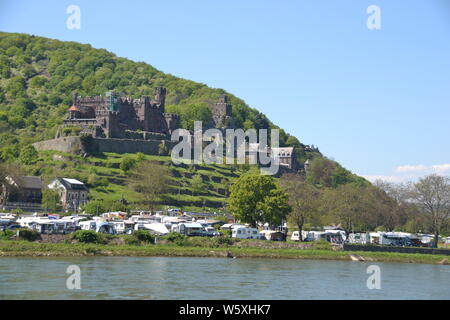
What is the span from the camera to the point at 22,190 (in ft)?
326

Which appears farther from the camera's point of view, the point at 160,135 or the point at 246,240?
the point at 160,135

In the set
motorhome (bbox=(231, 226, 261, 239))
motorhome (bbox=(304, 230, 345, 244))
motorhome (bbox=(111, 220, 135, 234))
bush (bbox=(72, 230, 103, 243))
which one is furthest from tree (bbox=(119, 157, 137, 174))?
bush (bbox=(72, 230, 103, 243))

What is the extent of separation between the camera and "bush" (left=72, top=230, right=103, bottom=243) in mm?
67312

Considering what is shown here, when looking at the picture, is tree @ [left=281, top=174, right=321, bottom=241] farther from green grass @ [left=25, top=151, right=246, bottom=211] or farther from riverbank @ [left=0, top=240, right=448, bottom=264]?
green grass @ [left=25, top=151, right=246, bottom=211]

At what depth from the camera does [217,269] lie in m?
56.3

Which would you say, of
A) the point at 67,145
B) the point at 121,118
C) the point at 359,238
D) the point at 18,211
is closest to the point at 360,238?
the point at 359,238

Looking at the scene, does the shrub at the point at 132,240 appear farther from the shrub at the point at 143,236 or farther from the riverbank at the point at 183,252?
the riverbank at the point at 183,252

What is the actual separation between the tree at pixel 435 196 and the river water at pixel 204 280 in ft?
90.9

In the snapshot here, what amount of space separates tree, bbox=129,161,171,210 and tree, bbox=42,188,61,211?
11.5 meters

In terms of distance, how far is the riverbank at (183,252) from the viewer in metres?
62.8

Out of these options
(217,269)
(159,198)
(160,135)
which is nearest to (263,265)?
(217,269)
